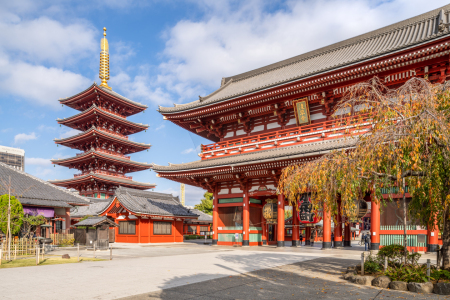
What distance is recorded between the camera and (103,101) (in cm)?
4778

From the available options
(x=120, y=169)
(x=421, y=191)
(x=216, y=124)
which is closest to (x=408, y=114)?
(x=421, y=191)

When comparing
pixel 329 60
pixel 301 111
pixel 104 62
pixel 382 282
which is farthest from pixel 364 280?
pixel 104 62

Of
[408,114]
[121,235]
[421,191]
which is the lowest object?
[121,235]

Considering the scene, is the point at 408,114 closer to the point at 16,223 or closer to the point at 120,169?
the point at 16,223

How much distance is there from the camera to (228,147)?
2261 centimetres

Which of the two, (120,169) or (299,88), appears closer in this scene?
(299,88)

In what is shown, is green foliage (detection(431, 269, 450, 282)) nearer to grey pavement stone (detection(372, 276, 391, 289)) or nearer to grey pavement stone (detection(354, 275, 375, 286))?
grey pavement stone (detection(372, 276, 391, 289))

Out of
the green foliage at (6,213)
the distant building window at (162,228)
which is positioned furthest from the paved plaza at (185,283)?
the distant building window at (162,228)

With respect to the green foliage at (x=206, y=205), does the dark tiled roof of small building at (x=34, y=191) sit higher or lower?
higher

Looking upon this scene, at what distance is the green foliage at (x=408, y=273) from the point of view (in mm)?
8078

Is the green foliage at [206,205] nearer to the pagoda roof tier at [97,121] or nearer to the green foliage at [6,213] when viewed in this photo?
the pagoda roof tier at [97,121]

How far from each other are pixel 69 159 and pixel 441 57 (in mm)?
45986

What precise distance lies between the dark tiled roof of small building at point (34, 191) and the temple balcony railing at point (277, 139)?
1001 centimetres

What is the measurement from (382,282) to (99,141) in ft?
146
